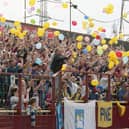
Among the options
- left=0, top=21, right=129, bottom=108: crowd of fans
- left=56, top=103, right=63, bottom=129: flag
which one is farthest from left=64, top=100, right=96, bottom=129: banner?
left=0, top=21, right=129, bottom=108: crowd of fans

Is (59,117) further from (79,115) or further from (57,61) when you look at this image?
(57,61)

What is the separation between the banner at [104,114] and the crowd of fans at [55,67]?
272 mm

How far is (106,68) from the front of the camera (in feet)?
52.1

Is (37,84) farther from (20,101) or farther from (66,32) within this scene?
(66,32)

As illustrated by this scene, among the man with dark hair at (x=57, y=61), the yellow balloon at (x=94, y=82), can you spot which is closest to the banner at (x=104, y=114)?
the yellow balloon at (x=94, y=82)

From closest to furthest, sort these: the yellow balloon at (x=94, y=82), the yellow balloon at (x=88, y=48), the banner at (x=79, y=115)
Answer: the banner at (x=79, y=115) → the yellow balloon at (x=94, y=82) → the yellow balloon at (x=88, y=48)

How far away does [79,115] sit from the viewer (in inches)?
536

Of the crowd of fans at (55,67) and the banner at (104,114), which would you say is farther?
the banner at (104,114)

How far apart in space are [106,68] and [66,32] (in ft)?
12.0

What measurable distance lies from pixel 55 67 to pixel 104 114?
91.8 inches

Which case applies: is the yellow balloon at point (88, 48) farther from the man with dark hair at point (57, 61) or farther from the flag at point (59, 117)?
the flag at point (59, 117)

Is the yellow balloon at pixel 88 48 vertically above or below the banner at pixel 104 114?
above

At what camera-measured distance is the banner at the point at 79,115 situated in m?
13.4

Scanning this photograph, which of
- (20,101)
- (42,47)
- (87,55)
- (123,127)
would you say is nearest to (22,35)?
(42,47)
